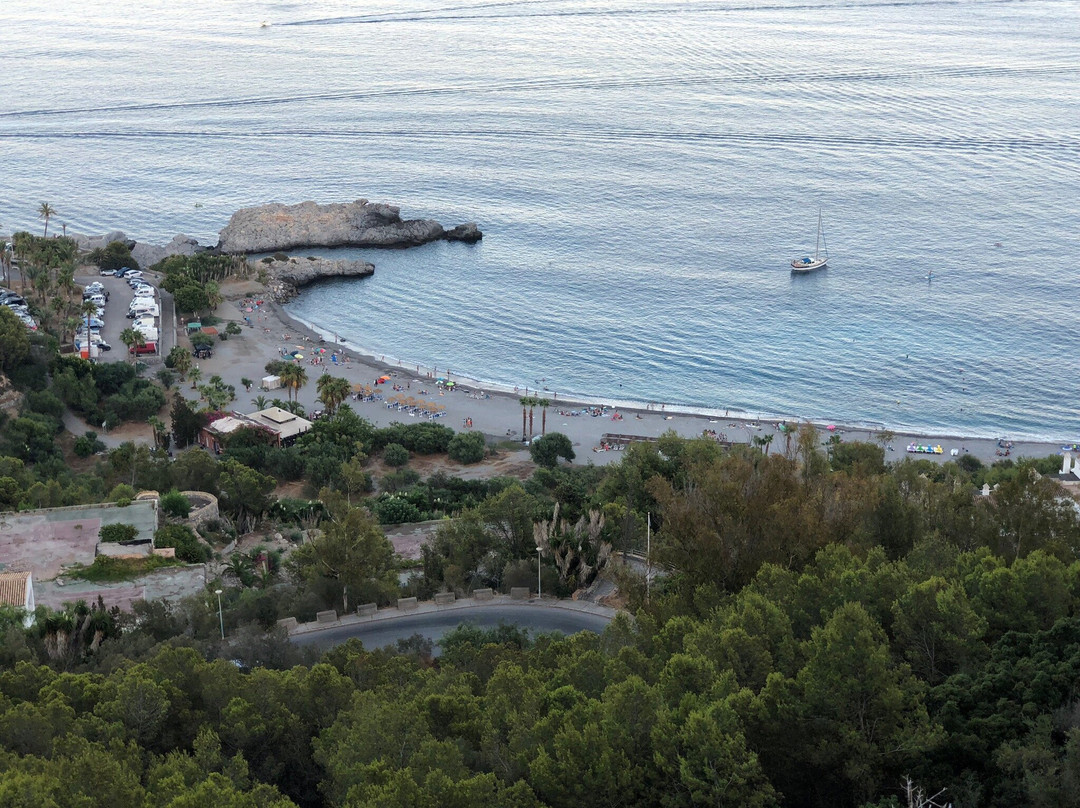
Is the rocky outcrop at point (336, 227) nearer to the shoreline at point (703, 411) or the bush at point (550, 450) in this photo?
the shoreline at point (703, 411)

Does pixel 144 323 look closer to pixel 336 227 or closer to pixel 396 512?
pixel 336 227

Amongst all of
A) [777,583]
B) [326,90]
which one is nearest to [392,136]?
[326,90]

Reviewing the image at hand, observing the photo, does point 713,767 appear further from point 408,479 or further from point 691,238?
point 691,238

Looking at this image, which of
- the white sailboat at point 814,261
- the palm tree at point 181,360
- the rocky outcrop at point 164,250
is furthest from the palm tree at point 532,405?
the rocky outcrop at point 164,250

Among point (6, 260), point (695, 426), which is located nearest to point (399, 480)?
point (695, 426)

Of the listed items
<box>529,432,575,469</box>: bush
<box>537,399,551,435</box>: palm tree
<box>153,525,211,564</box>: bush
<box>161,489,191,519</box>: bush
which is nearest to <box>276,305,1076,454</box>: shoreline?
<box>537,399,551,435</box>: palm tree
